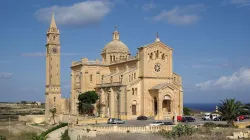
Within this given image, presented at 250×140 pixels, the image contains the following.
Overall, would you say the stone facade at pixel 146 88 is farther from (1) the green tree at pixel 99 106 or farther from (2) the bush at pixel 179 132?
(2) the bush at pixel 179 132

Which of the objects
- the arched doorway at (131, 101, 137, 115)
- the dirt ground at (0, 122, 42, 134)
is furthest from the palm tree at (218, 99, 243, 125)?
the dirt ground at (0, 122, 42, 134)

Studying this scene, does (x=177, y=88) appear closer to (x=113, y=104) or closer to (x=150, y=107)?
(x=150, y=107)

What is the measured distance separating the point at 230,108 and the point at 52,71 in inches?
1692

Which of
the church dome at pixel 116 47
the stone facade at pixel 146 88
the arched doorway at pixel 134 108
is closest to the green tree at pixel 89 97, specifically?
the stone facade at pixel 146 88

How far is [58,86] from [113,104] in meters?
18.2

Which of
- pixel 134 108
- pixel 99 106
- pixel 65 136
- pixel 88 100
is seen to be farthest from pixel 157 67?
pixel 65 136

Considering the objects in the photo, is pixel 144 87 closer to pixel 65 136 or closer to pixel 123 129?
pixel 65 136

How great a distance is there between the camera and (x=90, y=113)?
243 ft

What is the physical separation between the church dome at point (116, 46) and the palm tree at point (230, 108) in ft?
122

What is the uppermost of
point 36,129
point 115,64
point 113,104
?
point 115,64

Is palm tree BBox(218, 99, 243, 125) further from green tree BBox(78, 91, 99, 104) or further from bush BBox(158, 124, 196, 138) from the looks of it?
green tree BBox(78, 91, 99, 104)

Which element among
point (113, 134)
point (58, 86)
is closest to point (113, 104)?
point (58, 86)

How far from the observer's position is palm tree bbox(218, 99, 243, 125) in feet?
161

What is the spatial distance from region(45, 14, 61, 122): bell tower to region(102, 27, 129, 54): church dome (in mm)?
10364
